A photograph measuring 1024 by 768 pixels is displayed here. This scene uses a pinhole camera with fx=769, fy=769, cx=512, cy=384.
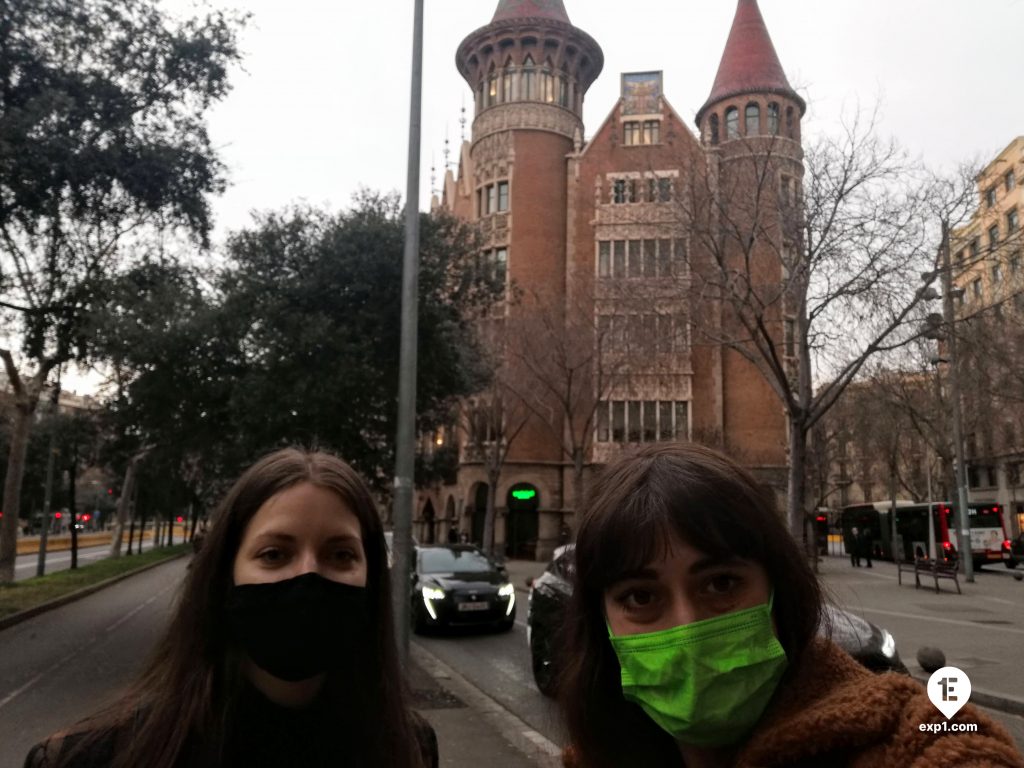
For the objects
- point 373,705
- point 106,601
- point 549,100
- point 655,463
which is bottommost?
point 106,601

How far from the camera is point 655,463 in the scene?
1576 mm

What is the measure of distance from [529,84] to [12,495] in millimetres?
34382

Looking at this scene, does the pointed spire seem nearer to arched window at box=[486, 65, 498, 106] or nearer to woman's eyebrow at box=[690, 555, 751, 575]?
arched window at box=[486, 65, 498, 106]

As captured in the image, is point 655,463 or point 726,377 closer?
point 655,463

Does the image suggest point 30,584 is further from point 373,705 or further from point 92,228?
point 373,705

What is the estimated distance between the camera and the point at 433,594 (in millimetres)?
14172

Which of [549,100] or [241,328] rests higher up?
[549,100]

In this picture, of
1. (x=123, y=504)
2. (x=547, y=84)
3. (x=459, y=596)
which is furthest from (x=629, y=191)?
(x=459, y=596)

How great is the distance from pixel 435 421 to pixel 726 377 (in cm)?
2950

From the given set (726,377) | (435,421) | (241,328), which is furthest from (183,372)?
(726,377)

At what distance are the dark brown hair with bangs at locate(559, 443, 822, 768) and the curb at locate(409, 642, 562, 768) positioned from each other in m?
3.29

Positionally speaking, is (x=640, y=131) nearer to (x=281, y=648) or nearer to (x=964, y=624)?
(x=964, y=624)

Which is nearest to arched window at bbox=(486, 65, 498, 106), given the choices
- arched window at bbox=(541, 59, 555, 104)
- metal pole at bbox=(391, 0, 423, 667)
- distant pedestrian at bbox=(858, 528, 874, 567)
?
arched window at bbox=(541, 59, 555, 104)

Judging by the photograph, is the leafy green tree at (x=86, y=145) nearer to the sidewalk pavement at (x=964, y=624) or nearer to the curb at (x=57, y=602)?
the curb at (x=57, y=602)
